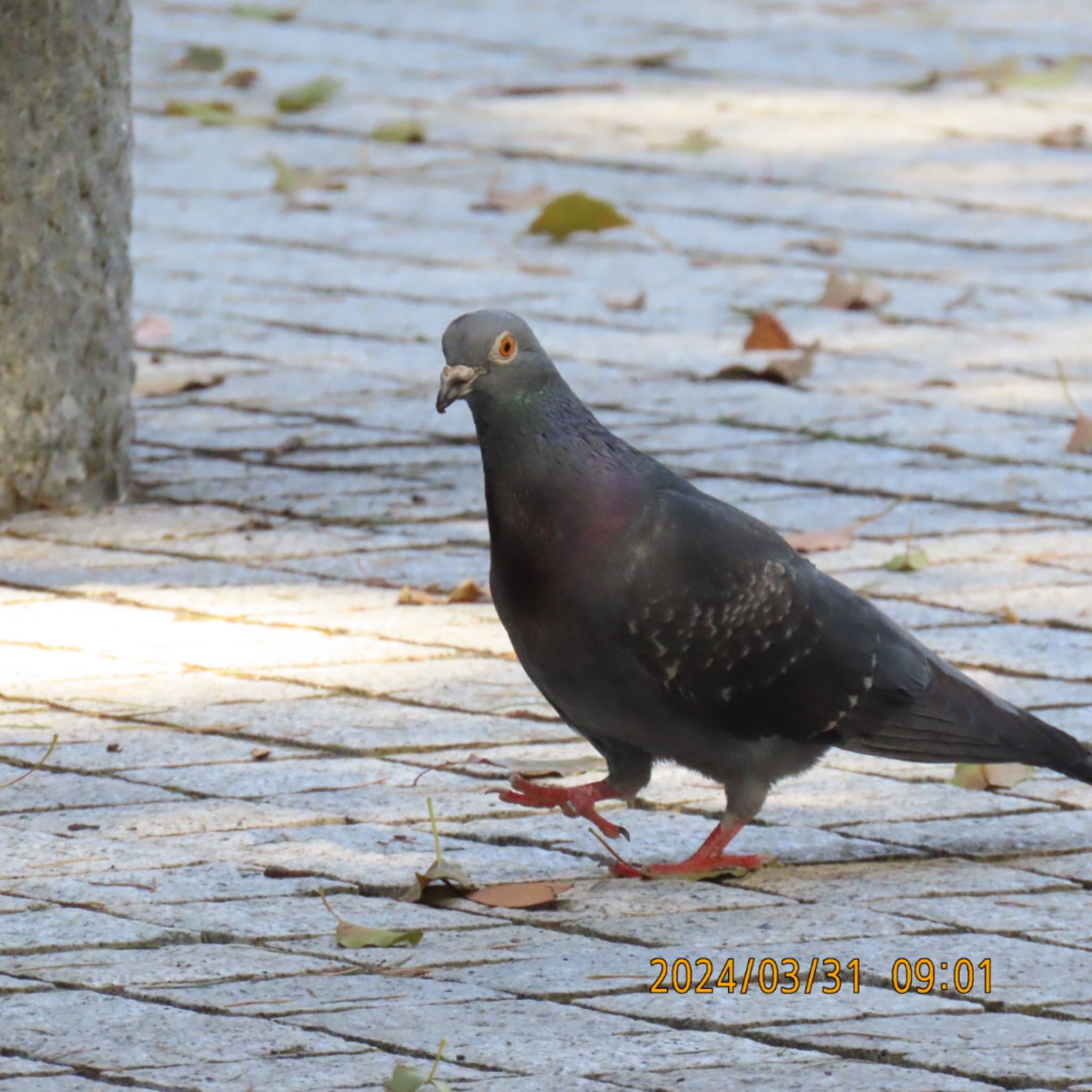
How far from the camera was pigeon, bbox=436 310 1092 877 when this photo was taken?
10.2 ft

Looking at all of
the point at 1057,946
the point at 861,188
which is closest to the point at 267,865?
the point at 1057,946

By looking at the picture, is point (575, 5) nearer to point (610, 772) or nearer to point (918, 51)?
point (918, 51)

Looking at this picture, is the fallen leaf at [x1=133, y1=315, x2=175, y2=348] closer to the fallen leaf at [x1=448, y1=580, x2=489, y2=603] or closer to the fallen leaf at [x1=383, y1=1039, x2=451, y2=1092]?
Answer: the fallen leaf at [x1=448, y1=580, x2=489, y2=603]

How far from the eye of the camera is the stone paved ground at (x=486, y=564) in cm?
275

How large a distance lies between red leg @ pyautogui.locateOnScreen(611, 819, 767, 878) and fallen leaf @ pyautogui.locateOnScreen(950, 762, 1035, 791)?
0.52 meters

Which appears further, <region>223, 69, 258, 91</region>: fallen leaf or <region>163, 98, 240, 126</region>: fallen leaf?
<region>223, 69, 258, 91</region>: fallen leaf

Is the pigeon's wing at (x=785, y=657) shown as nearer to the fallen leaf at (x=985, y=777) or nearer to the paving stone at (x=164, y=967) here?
the fallen leaf at (x=985, y=777)

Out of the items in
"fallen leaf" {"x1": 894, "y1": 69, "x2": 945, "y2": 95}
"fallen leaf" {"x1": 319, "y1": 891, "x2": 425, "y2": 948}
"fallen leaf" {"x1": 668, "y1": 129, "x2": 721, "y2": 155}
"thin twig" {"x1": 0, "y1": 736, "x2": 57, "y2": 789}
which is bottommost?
"thin twig" {"x1": 0, "y1": 736, "x2": 57, "y2": 789}

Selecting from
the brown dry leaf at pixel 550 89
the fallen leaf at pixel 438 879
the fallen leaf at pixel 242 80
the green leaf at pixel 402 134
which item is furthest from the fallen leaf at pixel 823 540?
the fallen leaf at pixel 242 80

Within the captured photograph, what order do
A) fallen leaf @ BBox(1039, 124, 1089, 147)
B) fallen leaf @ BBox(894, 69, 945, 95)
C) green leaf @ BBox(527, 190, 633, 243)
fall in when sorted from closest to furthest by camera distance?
green leaf @ BBox(527, 190, 633, 243), fallen leaf @ BBox(1039, 124, 1089, 147), fallen leaf @ BBox(894, 69, 945, 95)

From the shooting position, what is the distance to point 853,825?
11.4 ft

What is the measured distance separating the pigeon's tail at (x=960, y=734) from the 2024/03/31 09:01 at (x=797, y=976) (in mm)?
477

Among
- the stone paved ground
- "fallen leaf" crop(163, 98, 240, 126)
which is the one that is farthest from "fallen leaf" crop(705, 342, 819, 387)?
"fallen leaf" crop(163, 98, 240, 126)

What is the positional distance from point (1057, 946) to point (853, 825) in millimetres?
551
